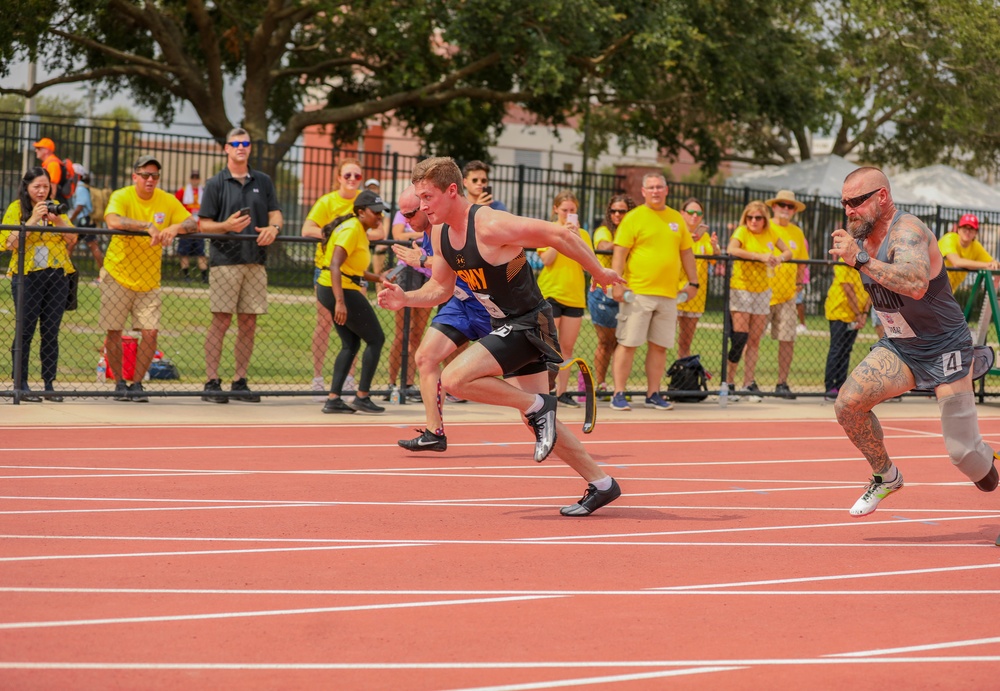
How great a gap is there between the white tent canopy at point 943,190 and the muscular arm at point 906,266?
24696mm

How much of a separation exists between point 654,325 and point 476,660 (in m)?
8.15

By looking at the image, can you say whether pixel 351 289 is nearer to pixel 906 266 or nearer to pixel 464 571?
pixel 464 571

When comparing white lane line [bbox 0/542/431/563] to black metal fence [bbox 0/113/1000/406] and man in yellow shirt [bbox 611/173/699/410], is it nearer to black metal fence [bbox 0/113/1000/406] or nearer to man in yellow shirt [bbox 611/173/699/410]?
black metal fence [bbox 0/113/1000/406]

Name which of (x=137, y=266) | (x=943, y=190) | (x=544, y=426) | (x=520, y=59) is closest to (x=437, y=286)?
(x=544, y=426)

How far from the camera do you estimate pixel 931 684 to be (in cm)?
461

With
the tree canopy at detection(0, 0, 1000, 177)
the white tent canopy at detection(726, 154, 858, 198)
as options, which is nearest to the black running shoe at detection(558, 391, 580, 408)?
the tree canopy at detection(0, 0, 1000, 177)

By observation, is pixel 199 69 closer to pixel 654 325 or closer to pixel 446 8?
pixel 446 8

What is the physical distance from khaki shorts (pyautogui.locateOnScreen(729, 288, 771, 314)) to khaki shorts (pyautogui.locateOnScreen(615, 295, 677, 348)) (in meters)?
1.40

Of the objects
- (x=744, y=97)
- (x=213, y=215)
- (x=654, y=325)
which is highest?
(x=744, y=97)

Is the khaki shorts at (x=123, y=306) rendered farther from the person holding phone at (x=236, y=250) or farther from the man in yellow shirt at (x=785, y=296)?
the man in yellow shirt at (x=785, y=296)

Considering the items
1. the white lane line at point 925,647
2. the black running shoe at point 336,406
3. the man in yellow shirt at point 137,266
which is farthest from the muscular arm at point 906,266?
the man in yellow shirt at point 137,266

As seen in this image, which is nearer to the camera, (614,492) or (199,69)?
(614,492)

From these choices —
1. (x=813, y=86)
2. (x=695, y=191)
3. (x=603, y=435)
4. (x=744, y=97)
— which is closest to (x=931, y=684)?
(x=603, y=435)

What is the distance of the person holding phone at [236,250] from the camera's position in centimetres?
1149
